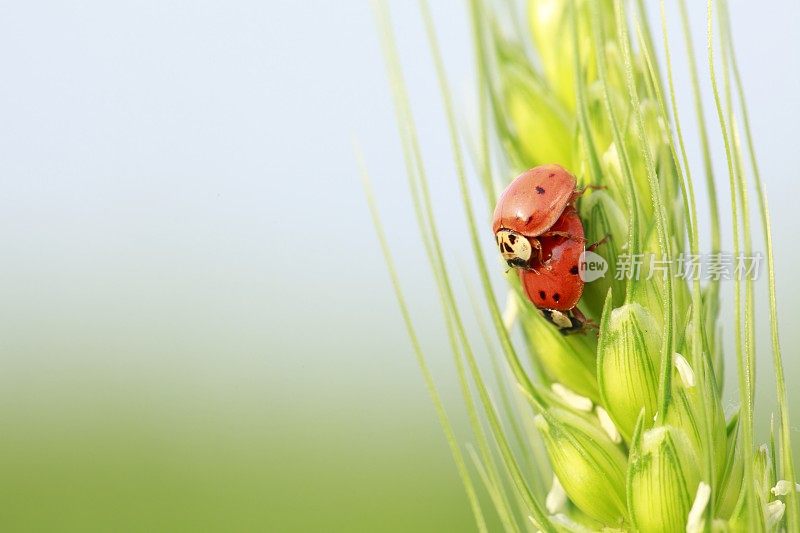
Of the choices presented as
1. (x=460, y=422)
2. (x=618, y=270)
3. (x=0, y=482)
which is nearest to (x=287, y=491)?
(x=460, y=422)

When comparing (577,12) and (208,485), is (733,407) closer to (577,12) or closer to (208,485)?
(577,12)

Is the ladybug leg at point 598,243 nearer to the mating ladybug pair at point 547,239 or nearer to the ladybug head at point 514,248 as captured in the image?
the mating ladybug pair at point 547,239

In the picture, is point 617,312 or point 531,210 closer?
point 617,312

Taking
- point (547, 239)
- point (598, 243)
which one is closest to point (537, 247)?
point (547, 239)

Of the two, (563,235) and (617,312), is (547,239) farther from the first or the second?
(617,312)

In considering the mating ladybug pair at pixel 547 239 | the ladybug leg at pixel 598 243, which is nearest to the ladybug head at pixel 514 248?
the mating ladybug pair at pixel 547 239
